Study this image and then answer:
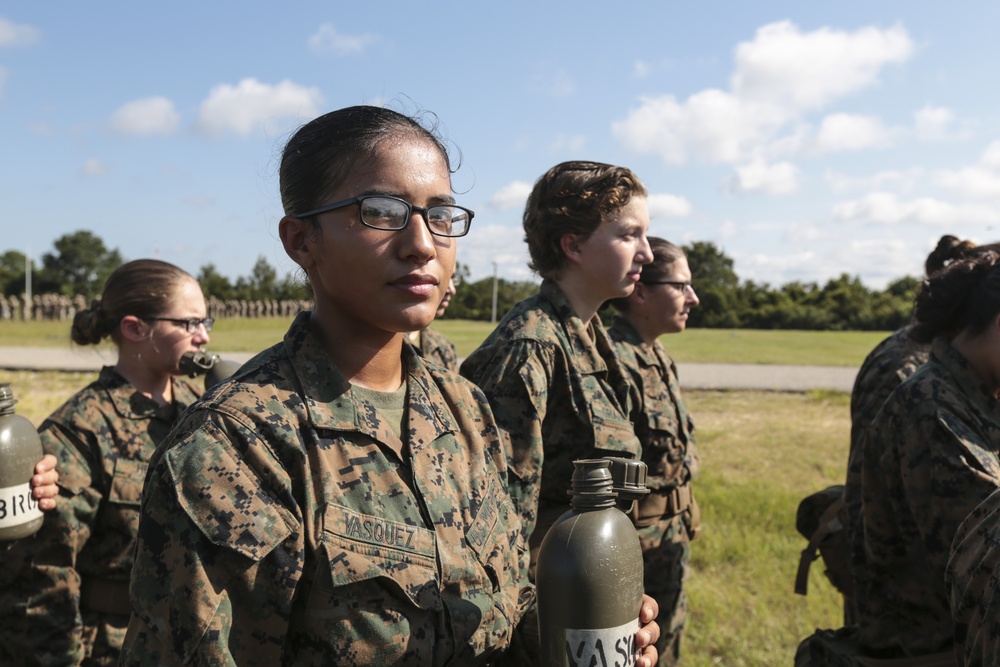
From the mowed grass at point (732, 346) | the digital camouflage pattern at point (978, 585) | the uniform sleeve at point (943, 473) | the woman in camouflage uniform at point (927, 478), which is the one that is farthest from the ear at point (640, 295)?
the mowed grass at point (732, 346)

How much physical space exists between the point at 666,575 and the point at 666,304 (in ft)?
4.93

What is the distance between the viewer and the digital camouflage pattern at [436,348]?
525cm

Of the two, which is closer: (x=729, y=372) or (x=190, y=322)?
(x=190, y=322)

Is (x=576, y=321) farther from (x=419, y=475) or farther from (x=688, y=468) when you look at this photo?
(x=419, y=475)

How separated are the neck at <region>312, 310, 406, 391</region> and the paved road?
48.1ft

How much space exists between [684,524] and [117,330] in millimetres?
2995

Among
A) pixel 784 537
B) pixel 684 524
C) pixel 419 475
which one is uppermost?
pixel 419 475

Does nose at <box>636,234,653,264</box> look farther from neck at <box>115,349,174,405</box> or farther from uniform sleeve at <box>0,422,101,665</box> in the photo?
uniform sleeve at <box>0,422,101,665</box>

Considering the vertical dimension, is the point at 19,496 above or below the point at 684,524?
above

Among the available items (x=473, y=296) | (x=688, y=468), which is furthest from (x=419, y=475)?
(x=473, y=296)

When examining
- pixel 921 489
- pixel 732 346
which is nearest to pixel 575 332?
pixel 921 489

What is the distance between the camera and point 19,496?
3.04 meters

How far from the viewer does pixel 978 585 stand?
1.93 m

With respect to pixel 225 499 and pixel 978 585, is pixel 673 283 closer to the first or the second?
pixel 978 585
